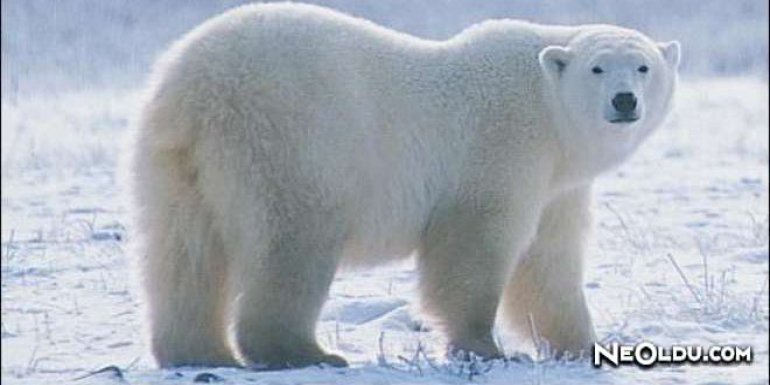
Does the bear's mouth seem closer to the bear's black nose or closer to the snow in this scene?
the bear's black nose

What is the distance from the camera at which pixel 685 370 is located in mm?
5348

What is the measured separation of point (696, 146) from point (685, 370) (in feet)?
30.5

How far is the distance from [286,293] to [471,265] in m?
0.79

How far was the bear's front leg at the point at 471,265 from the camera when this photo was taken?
5.89 meters

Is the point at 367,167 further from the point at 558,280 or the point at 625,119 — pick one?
the point at 558,280

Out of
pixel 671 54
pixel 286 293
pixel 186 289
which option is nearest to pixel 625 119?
pixel 671 54

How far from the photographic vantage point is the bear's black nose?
19.4ft

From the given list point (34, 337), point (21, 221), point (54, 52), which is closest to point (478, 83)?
point (34, 337)

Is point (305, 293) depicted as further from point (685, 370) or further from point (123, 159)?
point (685, 370)

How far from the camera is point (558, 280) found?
21.2 ft

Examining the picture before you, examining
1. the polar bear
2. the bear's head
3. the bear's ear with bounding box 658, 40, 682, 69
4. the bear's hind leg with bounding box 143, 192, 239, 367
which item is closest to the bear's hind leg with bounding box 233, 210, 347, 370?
the polar bear

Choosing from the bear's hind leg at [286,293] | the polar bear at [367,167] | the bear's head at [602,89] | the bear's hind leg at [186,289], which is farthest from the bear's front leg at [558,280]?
the bear's hind leg at [186,289]

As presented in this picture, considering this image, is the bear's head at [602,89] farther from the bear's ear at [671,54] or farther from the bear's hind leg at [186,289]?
the bear's hind leg at [186,289]

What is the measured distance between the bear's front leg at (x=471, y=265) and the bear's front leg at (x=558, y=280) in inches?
20.0
